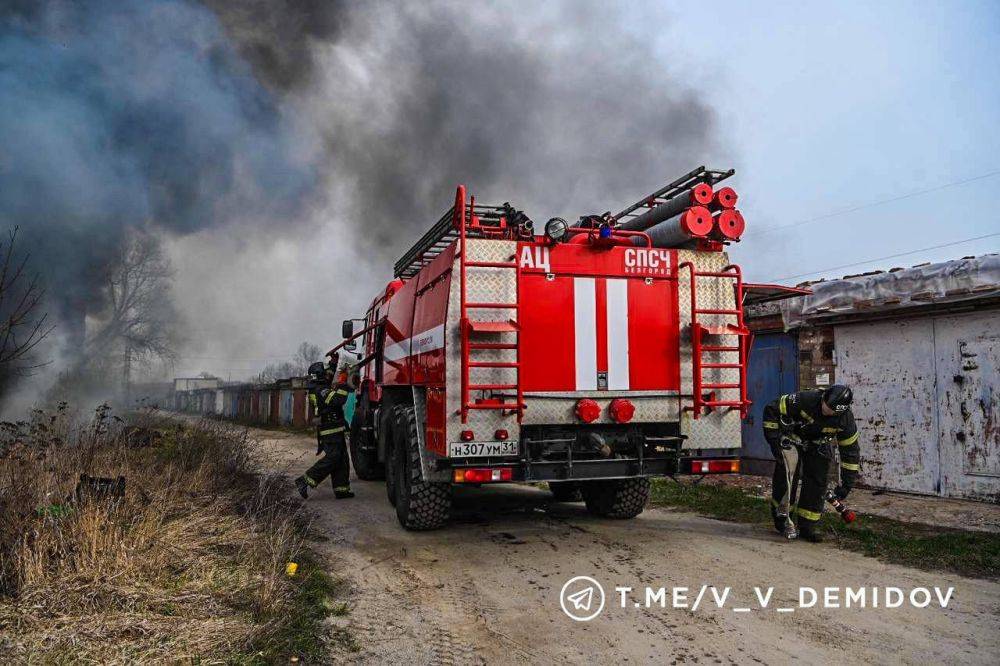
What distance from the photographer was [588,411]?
17.4 feet

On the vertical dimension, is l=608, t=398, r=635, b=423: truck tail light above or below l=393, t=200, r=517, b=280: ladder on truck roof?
below

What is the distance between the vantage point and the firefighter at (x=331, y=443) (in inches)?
306

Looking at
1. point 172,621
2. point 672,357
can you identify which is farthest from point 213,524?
point 672,357

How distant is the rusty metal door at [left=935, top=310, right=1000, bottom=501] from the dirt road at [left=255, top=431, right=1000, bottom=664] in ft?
9.77

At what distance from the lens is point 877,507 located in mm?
7238

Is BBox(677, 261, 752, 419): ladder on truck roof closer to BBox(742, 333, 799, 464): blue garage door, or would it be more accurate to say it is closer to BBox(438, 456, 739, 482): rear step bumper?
BBox(438, 456, 739, 482): rear step bumper

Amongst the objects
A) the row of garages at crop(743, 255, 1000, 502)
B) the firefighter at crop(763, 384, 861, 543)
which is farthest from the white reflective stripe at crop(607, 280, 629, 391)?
the row of garages at crop(743, 255, 1000, 502)

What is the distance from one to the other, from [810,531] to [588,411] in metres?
2.21

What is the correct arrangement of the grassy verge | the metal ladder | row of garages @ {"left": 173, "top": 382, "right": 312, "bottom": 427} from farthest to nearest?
row of garages @ {"left": 173, "top": 382, "right": 312, "bottom": 427} → the metal ladder → the grassy verge

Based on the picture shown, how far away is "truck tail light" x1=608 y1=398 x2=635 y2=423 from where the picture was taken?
5.34 m

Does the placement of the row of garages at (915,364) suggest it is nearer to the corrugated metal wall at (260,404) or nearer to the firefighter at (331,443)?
the firefighter at (331,443)

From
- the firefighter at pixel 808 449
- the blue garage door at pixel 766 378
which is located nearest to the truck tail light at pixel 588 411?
the firefighter at pixel 808 449

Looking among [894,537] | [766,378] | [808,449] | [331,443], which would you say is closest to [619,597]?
[808,449]

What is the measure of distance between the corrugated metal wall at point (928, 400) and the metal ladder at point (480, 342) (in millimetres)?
5474
